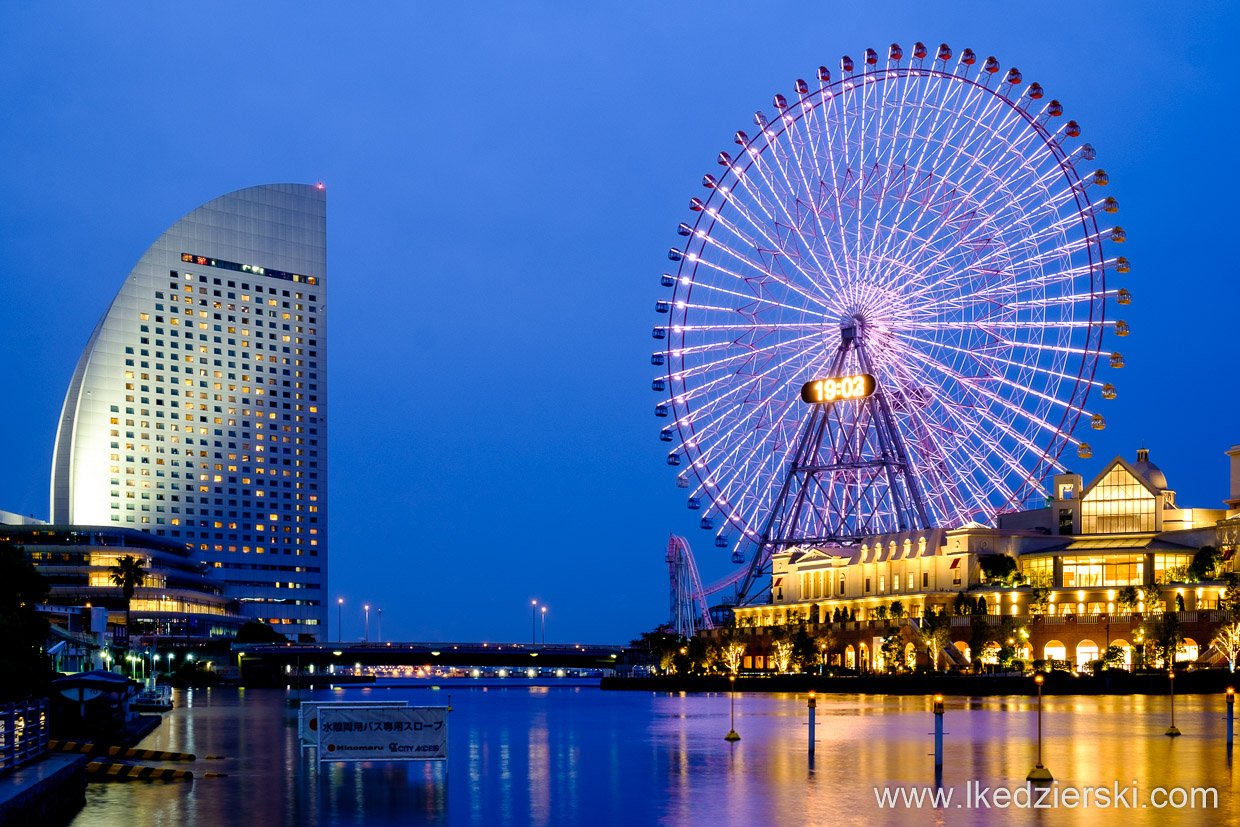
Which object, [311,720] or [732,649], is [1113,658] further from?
[311,720]

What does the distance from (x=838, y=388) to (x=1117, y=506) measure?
1375 inches

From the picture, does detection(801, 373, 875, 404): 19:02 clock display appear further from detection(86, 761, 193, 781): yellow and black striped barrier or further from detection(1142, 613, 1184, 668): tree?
detection(86, 761, 193, 781): yellow and black striped barrier

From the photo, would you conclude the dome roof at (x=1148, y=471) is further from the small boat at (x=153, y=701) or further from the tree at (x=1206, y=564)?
the small boat at (x=153, y=701)

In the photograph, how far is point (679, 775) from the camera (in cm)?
4450

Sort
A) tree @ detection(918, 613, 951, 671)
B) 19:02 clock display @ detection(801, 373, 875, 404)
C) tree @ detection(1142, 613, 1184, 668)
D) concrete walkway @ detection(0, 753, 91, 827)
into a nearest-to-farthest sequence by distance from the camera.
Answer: concrete walkway @ detection(0, 753, 91, 827), tree @ detection(1142, 613, 1184, 668), 19:02 clock display @ detection(801, 373, 875, 404), tree @ detection(918, 613, 951, 671)

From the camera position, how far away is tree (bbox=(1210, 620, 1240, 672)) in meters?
116

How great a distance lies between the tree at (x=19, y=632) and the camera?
51.4 metres

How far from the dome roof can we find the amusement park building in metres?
0.14

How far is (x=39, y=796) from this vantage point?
1197 inches

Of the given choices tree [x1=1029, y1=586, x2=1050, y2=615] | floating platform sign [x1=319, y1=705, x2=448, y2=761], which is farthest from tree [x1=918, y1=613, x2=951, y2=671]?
floating platform sign [x1=319, y1=705, x2=448, y2=761]

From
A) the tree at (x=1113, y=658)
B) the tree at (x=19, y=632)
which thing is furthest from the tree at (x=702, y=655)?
the tree at (x=19, y=632)

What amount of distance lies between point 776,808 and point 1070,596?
10713 centimetres

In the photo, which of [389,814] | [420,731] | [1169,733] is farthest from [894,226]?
[389,814]

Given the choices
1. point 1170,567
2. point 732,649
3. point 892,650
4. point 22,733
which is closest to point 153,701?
point 22,733
